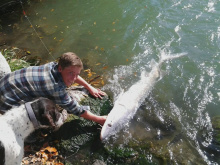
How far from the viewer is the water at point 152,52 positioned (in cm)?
467

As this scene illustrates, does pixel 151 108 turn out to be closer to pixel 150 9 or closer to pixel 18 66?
pixel 18 66

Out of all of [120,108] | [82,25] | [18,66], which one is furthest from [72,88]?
[82,25]

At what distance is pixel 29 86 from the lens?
3672 millimetres

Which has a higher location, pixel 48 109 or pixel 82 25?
pixel 48 109

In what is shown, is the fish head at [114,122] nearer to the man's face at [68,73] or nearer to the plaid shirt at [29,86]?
the plaid shirt at [29,86]

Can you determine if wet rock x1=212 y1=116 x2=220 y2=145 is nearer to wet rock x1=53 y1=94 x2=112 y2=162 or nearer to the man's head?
wet rock x1=53 y1=94 x2=112 y2=162

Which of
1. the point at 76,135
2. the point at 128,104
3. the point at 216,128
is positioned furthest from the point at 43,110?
the point at 216,128

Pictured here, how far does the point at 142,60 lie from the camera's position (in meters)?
6.57

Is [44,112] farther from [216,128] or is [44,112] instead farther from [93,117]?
[216,128]

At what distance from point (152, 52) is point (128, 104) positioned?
2.56 meters

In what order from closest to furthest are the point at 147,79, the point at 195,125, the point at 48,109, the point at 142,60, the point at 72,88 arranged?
the point at 48,109 < the point at 195,125 < the point at 72,88 < the point at 147,79 < the point at 142,60

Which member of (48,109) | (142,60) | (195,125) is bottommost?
(195,125)

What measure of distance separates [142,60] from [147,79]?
42.5 inches

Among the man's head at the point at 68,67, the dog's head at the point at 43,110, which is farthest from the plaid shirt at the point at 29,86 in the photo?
the dog's head at the point at 43,110
